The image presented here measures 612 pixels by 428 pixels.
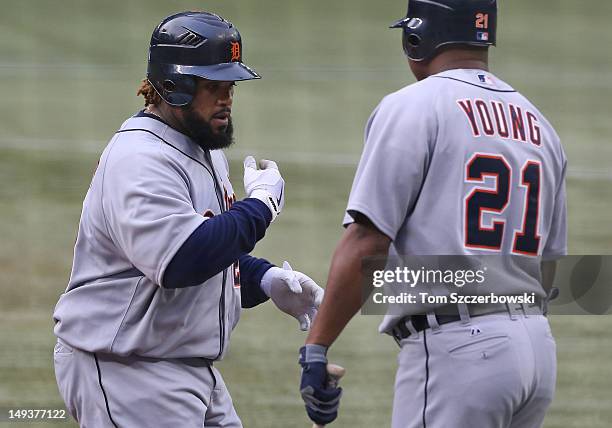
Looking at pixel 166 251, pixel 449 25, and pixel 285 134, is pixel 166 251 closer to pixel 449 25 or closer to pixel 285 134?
pixel 449 25

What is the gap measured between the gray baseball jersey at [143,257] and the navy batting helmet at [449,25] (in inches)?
35.1

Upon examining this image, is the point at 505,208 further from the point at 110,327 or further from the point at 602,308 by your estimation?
the point at 602,308

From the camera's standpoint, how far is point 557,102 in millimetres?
17031

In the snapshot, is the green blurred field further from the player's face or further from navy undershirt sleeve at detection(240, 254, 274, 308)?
the player's face

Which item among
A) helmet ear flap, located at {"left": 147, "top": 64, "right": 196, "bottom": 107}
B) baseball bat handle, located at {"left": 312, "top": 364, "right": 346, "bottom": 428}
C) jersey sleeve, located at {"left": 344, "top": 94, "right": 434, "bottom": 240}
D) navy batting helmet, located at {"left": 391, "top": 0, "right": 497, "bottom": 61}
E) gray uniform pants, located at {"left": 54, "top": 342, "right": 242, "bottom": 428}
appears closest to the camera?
jersey sleeve, located at {"left": 344, "top": 94, "right": 434, "bottom": 240}

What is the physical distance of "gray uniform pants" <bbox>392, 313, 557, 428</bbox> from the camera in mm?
3527

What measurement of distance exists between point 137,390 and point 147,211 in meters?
0.63

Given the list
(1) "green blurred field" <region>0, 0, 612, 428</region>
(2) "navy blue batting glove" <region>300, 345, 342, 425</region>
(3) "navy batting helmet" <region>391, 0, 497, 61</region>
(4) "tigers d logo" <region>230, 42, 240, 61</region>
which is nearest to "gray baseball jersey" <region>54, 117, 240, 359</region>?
(4) "tigers d logo" <region>230, 42, 240, 61</region>

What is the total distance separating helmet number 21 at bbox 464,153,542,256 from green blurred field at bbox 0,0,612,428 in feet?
10.3

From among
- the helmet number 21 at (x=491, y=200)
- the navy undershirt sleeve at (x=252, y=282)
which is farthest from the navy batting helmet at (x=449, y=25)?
the navy undershirt sleeve at (x=252, y=282)

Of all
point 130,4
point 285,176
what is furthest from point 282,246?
point 130,4

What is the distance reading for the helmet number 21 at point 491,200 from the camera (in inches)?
140

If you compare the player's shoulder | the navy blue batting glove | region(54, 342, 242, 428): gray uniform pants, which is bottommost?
region(54, 342, 242, 428): gray uniform pants

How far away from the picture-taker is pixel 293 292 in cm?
459
